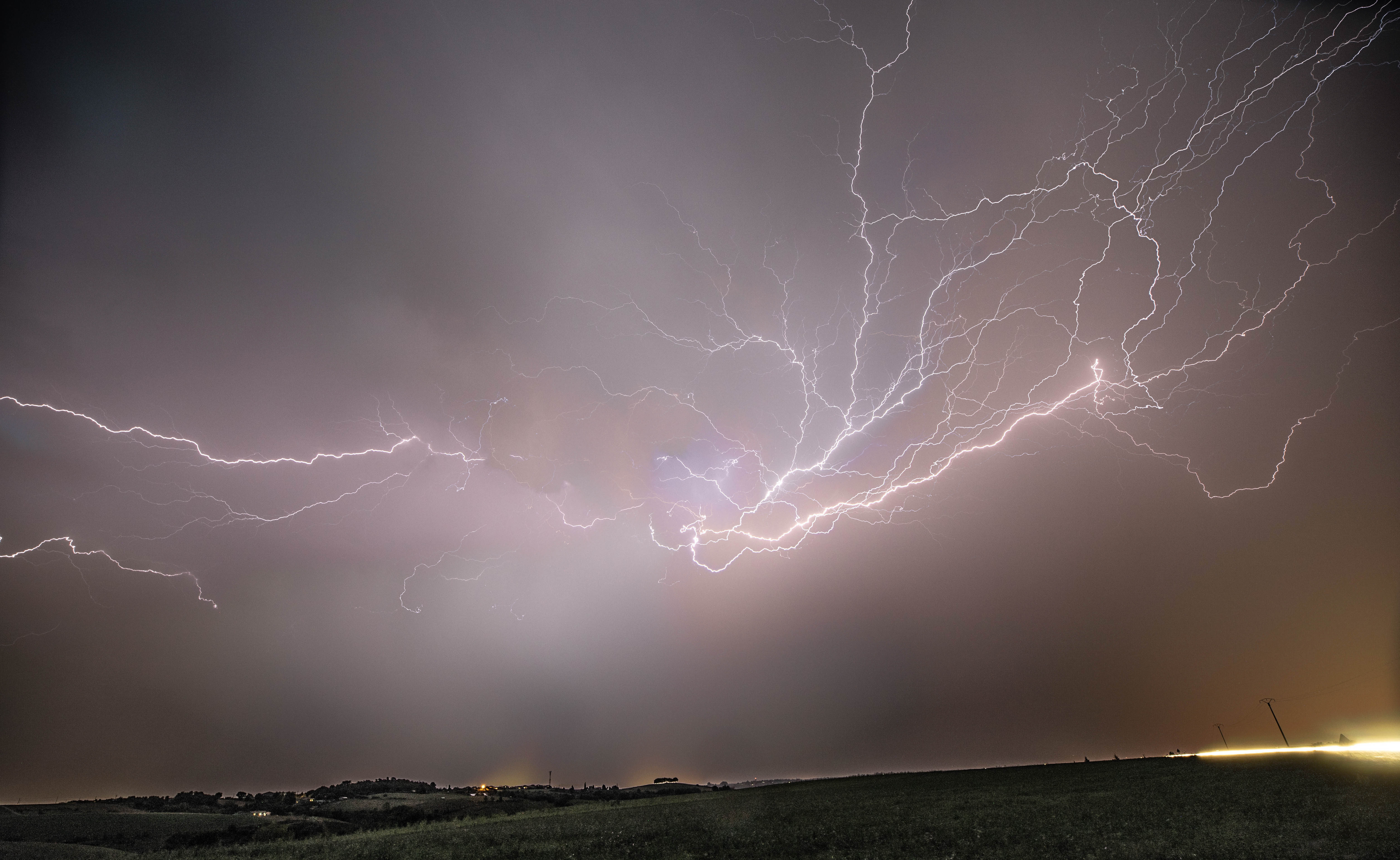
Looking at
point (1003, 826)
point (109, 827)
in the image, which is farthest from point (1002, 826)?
point (109, 827)

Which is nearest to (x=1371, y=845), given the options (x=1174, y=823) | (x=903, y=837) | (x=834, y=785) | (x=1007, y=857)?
(x=1174, y=823)

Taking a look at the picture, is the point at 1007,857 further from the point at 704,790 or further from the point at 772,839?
the point at 704,790

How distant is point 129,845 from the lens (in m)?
21.6

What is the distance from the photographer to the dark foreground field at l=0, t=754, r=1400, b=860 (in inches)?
451

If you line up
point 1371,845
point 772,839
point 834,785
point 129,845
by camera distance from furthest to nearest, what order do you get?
point 834,785 < point 129,845 < point 772,839 < point 1371,845

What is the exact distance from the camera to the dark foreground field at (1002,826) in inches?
Answer: 451

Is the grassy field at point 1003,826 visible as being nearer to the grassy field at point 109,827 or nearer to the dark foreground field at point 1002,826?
the dark foreground field at point 1002,826

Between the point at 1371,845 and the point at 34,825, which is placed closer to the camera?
the point at 1371,845

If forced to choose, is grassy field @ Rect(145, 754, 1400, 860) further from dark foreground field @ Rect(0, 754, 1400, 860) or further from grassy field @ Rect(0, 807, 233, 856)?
grassy field @ Rect(0, 807, 233, 856)

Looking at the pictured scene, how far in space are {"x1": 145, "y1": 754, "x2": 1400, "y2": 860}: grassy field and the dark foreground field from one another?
76mm

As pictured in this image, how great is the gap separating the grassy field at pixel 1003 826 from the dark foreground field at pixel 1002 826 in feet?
0.25

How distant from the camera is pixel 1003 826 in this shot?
1518 cm

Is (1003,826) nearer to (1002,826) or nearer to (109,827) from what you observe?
(1002,826)

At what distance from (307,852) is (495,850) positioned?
6.57 metres
